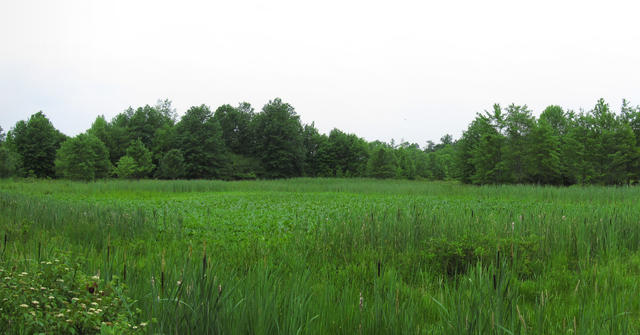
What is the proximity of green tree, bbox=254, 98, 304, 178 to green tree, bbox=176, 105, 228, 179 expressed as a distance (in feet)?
19.4

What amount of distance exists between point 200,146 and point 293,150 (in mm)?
12364

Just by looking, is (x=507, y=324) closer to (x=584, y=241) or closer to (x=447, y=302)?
(x=447, y=302)

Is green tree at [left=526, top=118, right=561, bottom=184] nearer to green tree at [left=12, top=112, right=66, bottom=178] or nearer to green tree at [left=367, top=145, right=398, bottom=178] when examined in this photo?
green tree at [left=367, top=145, right=398, bottom=178]

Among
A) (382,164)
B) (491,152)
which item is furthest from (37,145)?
(491,152)

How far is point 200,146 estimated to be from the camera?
1698 inches

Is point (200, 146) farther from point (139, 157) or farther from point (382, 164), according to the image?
point (382, 164)

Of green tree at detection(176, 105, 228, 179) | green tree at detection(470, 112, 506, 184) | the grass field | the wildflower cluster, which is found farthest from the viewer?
green tree at detection(176, 105, 228, 179)

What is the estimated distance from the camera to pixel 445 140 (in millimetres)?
121562

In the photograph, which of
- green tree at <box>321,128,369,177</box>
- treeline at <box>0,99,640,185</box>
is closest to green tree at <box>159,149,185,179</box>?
treeline at <box>0,99,640,185</box>

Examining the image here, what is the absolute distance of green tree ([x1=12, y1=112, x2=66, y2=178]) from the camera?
138 ft

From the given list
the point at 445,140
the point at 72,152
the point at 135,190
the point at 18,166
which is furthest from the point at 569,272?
the point at 445,140

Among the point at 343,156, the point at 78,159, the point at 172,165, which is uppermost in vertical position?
the point at 343,156

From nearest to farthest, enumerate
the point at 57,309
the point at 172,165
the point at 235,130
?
1. the point at 57,309
2. the point at 172,165
3. the point at 235,130

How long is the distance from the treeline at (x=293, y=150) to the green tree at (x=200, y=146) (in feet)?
0.42
